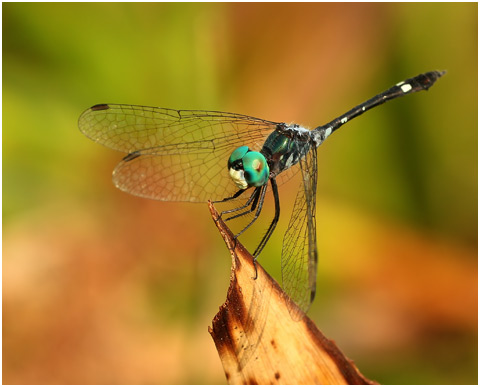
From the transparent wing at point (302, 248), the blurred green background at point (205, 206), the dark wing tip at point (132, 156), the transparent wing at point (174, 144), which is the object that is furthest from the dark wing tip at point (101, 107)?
the transparent wing at point (302, 248)

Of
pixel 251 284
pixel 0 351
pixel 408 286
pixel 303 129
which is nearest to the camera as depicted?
pixel 251 284

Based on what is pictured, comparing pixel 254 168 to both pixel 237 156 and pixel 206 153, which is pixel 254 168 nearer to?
pixel 237 156

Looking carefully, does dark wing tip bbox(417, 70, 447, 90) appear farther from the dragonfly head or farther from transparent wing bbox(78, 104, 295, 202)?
the dragonfly head

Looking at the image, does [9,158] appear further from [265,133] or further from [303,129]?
[303,129]

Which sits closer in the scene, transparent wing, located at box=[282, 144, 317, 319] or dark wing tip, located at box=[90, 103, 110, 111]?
transparent wing, located at box=[282, 144, 317, 319]

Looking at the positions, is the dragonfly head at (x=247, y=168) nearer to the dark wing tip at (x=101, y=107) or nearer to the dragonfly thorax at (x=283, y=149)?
the dragonfly thorax at (x=283, y=149)

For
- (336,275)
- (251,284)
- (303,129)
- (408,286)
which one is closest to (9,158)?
(303,129)

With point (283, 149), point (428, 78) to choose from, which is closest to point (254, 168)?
point (283, 149)

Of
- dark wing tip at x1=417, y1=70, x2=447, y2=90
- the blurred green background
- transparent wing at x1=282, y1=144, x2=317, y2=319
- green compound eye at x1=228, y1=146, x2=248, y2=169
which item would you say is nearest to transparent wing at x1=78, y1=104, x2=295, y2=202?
green compound eye at x1=228, y1=146, x2=248, y2=169
